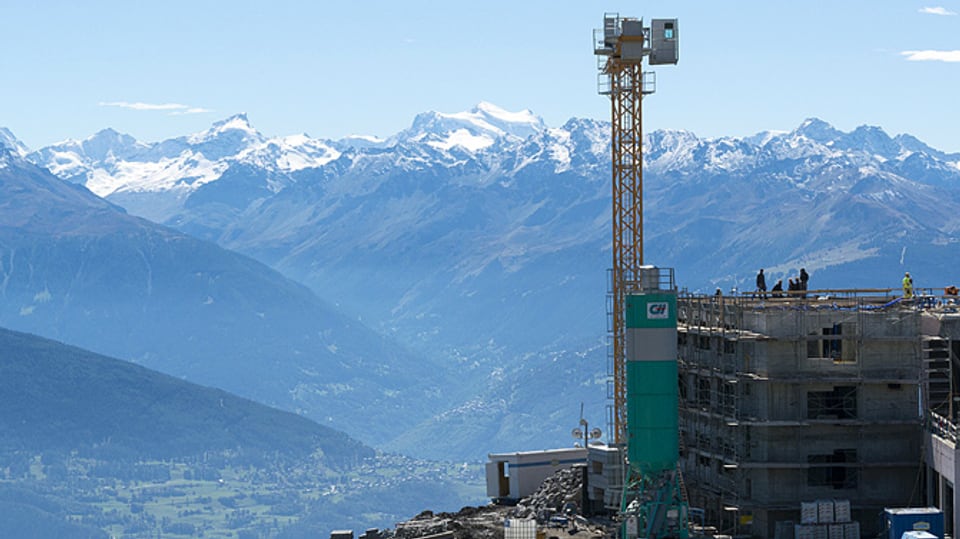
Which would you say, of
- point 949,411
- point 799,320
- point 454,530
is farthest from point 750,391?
point 454,530

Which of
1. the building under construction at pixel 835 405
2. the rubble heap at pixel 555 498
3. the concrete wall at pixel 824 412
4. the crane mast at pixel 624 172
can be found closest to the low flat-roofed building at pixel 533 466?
the rubble heap at pixel 555 498

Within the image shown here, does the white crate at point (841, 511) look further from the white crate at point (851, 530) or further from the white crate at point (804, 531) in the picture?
the white crate at point (804, 531)

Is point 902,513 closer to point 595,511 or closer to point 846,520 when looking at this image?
point 846,520

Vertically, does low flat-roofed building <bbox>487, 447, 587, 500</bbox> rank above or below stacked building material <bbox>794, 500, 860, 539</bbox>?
above

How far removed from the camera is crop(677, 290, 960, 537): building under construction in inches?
3132

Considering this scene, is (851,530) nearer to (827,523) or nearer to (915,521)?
(827,523)

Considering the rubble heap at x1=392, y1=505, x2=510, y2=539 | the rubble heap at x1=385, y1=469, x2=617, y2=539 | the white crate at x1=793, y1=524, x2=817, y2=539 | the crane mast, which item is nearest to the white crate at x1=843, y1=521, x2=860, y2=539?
the white crate at x1=793, y1=524, x2=817, y2=539

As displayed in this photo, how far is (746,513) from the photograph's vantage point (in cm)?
8162

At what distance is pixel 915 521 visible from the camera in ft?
233

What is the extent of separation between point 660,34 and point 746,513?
126 feet

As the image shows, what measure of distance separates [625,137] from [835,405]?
36.1 meters

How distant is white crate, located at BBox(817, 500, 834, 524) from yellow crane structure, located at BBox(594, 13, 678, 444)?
27587mm

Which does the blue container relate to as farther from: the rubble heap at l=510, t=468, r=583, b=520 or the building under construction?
the rubble heap at l=510, t=468, r=583, b=520

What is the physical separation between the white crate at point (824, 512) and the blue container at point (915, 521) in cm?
662
